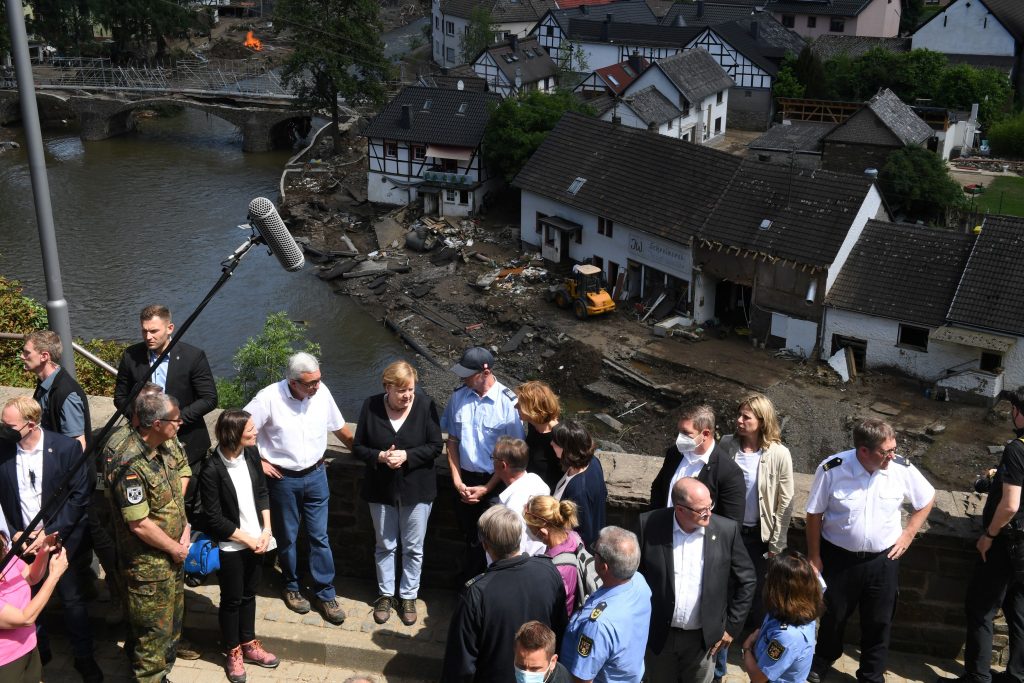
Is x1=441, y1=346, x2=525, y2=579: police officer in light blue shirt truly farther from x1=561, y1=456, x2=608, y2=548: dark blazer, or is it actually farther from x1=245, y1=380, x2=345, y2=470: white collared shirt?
x1=245, y1=380, x2=345, y2=470: white collared shirt

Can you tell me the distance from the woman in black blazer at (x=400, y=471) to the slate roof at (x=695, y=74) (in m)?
39.8

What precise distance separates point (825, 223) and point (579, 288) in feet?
21.6

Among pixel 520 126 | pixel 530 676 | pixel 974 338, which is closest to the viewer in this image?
pixel 530 676

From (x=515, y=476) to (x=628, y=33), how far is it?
169ft

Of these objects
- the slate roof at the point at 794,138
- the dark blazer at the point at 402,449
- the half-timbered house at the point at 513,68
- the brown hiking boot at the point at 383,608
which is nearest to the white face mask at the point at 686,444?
the dark blazer at the point at 402,449

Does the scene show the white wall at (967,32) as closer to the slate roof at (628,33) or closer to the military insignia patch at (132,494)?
the slate roof at (628,33)

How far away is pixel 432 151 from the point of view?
129ft

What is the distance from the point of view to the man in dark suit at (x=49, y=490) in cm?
625

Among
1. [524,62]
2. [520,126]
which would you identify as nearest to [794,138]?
[520,126]

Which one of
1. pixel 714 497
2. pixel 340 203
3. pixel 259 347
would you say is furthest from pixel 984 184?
pixel 714 497

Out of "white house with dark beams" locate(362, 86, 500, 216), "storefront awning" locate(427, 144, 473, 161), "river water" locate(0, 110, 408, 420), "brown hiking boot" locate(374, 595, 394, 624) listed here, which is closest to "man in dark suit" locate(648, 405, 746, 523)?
"brown hiking boot" locate(374, 595, 394, 624)

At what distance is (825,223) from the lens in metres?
27.1

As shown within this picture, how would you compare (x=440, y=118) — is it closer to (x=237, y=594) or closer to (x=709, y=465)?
(x=237, y=594)

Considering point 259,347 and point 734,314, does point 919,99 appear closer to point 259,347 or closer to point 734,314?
point 734,314
